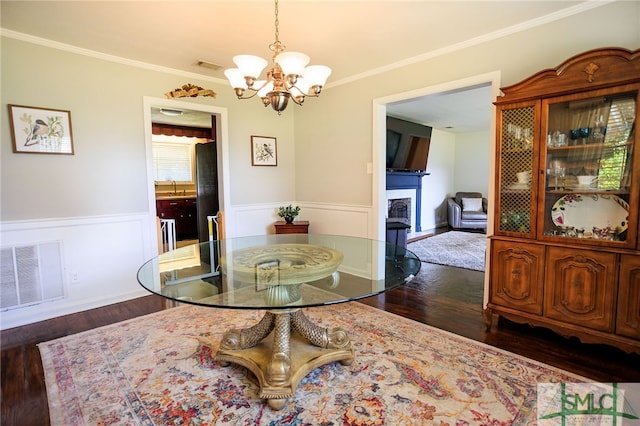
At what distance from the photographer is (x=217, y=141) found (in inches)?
157

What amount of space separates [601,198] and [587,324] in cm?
87

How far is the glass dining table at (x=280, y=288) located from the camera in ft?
5.35

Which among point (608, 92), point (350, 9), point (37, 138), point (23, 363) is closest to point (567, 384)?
point (608, 92)

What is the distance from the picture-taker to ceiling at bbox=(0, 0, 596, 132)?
2.24 m

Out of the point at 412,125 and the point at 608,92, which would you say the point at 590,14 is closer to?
the point at 608,92

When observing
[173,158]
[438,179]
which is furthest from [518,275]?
[173,158]

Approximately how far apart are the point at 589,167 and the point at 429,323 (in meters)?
1.64

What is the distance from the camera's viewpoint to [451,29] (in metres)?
2.61

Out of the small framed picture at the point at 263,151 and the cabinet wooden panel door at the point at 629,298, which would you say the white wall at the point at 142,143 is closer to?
the small framed picture at the point at 263,151

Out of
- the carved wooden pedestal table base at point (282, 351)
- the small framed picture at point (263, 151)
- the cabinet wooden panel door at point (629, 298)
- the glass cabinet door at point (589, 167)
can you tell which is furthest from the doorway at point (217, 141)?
the cabinet wooden panel door at point (629, 298)

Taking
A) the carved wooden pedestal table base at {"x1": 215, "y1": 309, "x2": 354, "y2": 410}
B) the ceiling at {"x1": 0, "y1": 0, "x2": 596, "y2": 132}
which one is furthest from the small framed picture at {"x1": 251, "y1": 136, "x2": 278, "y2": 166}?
the carved wooden pedestal table base at {"x1": 215, "y1": 309, "x2": 354, "y2": 410}

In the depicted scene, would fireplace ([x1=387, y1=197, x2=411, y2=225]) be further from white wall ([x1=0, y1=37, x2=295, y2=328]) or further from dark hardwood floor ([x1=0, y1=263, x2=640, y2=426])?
white wall ([x1=0, y1=37, x2=295, y2=328])

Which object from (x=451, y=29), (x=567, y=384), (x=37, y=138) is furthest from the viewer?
(x=37, y=138)

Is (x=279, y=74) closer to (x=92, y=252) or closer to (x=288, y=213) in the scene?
(x=288, y=213)
